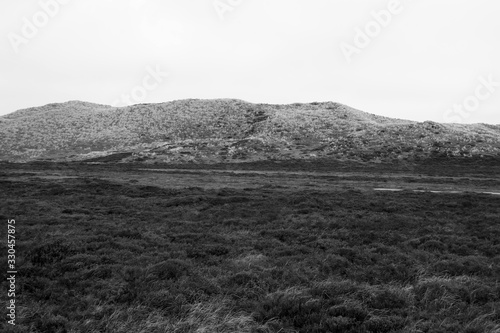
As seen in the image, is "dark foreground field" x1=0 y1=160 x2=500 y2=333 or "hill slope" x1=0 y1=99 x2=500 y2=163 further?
"hill slope" x1=0 y1=99 x2=500 y2=163

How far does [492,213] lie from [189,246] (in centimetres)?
1956

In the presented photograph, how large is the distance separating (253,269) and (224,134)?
86.0 metres

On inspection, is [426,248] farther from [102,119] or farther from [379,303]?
[102,119]

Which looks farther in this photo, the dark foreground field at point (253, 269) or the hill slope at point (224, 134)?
the hill slope at point (224, 134)

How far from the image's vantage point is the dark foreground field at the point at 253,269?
7801 millimetres

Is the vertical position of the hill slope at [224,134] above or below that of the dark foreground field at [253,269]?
above

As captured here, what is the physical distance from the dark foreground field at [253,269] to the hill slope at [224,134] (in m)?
51.5

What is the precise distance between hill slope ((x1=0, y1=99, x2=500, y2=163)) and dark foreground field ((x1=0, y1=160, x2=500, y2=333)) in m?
51.5

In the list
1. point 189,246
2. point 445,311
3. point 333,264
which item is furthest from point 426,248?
point 189,246

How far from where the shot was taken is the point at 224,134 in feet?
314

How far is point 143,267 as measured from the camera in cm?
1106

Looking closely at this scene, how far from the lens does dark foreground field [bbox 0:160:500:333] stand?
780 centimetres

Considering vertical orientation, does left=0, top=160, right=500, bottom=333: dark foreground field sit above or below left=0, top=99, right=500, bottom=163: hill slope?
below

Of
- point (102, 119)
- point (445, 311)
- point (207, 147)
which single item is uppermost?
point (102, 119)
